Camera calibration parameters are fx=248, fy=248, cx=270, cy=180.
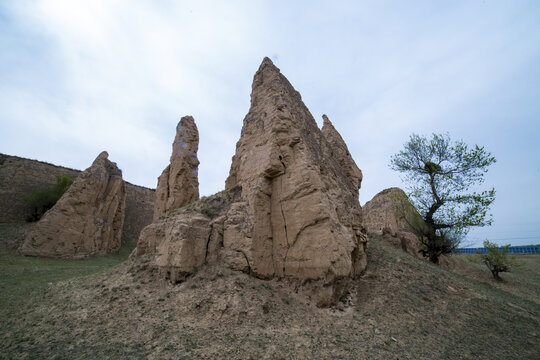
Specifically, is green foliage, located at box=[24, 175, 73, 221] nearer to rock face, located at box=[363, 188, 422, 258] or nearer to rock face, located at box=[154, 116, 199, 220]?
rock face, located at box=[154, 116, 199, 220]

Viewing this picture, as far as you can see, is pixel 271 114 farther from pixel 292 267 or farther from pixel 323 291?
pixel 323 291

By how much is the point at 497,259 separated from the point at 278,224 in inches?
549

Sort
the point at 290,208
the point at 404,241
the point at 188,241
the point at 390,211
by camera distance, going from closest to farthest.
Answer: the point at 188,241, the point at 290,208, the point at 404,241, the point at 390,211

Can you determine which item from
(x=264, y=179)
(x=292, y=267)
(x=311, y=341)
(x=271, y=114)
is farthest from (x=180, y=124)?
(x=311, y=341)

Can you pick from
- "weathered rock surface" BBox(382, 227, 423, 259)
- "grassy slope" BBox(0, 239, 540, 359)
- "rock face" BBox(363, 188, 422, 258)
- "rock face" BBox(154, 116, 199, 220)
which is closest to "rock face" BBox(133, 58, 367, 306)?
"grassy slope" BBox(0, 239, 540, 359)

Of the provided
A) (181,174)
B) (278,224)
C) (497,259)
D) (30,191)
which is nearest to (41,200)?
(30,191)

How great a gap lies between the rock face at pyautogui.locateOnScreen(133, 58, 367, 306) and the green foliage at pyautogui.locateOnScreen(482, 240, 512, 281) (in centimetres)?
1113

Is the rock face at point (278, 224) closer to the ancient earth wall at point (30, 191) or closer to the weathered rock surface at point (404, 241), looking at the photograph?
the weathered rock surface at point (404, 241)

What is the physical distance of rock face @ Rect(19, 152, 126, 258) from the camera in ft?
46.6

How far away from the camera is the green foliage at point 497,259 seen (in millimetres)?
12812

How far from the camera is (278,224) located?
232 inches

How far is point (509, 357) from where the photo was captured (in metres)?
4.25

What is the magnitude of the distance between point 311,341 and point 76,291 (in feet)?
17.6

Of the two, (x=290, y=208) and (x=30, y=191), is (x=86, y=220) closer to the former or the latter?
(x=30, y=191)
